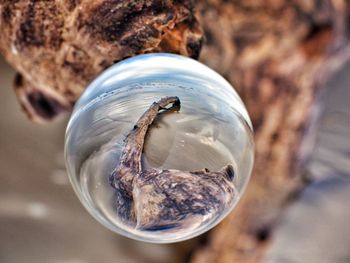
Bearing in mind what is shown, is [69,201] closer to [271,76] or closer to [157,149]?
[271,76]

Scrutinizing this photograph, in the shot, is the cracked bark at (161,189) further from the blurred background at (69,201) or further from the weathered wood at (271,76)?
the blurred background at (69,201)

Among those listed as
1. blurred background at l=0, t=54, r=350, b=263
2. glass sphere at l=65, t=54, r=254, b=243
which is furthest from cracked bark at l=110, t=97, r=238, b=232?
blurred background at l=0, t=54, r=350, b=263

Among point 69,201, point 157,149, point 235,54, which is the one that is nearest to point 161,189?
point 157,149

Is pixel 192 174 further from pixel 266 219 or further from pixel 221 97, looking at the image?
pixel 266 219

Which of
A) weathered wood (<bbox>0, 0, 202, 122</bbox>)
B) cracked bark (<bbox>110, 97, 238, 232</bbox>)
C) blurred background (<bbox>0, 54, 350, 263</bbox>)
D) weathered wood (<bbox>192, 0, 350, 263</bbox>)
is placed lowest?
blurred background (<bbox>0, 54, 350, 263</bbox>)

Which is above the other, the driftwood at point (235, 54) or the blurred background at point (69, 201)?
the driftwood at point (235, 54)

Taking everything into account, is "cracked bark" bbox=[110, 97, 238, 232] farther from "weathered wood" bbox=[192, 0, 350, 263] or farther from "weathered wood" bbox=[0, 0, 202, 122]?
"weathered wood" bbox=[192, 0, 350, 263]

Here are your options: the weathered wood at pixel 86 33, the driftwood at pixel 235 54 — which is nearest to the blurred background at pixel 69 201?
the driftwood at pixel 235 54
